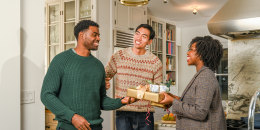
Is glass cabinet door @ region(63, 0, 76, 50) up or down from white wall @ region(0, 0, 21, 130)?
up

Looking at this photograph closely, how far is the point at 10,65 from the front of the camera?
5.92 feet

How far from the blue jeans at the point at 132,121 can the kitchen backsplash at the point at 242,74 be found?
47.3 inches

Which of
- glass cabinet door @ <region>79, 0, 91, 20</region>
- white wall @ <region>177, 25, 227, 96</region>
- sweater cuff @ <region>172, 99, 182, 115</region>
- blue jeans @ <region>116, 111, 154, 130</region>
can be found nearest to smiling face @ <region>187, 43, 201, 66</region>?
sweater cuff @ <region>172, 99, 182, 115</region>

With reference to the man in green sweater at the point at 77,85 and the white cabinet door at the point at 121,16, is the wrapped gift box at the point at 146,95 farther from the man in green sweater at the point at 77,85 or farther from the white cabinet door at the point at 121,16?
the white cabinet door at the point at 121,16

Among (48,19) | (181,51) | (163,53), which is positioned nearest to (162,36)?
(163,53)

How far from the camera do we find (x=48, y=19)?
4441 mm

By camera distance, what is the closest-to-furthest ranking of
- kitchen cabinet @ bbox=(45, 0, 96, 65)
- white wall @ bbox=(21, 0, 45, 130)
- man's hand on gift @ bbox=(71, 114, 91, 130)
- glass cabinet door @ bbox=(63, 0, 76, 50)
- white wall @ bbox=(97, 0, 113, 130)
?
man's hand on gift @ bbox=(71, 114, 91, 130) < white wall @ bbox=(21, 0, 45, 130) < white wall @ bbox=(97, 0, 113, 130) < kitchen cabinet @ bbox=(45, 0, 96, 65) < glass cabinet door @ bbox=(63, 0, 76, 50)

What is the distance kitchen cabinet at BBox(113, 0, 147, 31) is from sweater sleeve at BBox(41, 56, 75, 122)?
2664mm

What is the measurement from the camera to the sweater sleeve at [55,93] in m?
1.48

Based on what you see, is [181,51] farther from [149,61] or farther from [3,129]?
[3,129]

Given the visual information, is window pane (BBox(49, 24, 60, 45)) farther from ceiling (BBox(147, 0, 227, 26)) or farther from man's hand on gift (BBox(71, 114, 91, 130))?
man's hand on gift (BBox(71, 114, 91, 130))

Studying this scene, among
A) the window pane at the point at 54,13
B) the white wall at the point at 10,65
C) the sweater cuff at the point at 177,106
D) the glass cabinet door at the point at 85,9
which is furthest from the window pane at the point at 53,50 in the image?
the sweater cuff at the point at 177,106

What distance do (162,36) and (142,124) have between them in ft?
13.7

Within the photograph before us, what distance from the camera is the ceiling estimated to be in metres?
4.95
